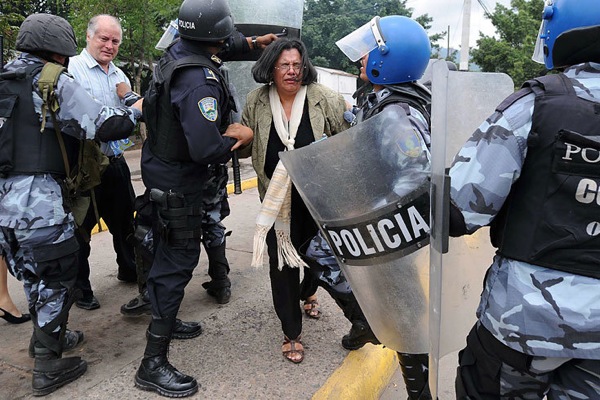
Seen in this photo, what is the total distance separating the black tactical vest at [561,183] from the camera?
130 cm

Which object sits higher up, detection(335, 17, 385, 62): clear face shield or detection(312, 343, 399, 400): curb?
detection(335, 17, 385, 62): clear face shield

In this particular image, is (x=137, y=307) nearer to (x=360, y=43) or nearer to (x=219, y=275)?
(x=219, y=275)

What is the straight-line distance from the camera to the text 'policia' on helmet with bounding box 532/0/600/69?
134cm

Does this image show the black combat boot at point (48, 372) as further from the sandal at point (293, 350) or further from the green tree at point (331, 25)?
the green tree at point (331, 25)

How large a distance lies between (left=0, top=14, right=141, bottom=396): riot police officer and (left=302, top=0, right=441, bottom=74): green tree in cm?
2510

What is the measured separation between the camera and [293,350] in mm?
2898

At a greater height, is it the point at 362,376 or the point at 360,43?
the point at 360,43

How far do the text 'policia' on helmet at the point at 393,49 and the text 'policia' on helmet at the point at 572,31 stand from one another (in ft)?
2.46

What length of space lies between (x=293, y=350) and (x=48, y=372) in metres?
1.28

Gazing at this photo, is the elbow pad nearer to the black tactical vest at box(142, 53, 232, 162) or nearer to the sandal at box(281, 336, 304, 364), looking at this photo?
the black tactical vest at box(142, 53, 232, 162)

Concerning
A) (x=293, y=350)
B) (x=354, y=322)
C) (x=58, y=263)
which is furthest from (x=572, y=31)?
(x=58, y=263)

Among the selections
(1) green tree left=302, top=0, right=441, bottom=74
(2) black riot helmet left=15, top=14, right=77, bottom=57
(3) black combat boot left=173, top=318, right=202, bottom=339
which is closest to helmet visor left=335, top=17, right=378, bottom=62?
(2) black riot helmet left=15, top=14, right=77, bottom=57

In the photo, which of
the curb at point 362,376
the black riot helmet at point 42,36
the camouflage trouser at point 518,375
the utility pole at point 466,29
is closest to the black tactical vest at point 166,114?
the black riot helmet at point 42,36

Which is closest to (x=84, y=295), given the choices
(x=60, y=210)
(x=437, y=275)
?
(x=60, y=210)
